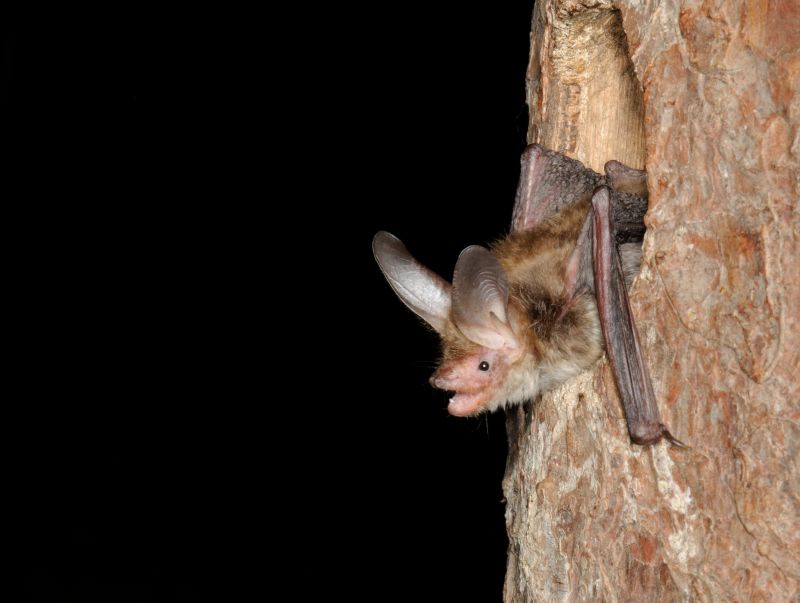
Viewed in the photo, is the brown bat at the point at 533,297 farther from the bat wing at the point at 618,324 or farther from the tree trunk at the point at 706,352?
the tree trunk at the point at 706,352

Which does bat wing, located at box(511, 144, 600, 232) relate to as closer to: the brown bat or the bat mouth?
the brown bat

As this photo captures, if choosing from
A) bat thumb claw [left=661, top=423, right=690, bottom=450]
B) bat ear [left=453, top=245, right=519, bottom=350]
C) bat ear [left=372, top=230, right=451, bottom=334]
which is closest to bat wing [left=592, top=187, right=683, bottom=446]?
bat thumb claw [left=661, top=423, right=690, bottom=450]

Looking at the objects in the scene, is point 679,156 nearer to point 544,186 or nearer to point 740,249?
point 740,249

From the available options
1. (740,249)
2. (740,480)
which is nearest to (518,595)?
(740,480)

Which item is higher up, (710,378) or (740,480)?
(710,378)

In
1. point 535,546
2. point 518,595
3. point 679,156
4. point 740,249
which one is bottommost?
point 518,595

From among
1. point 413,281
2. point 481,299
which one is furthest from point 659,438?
point 413,281
